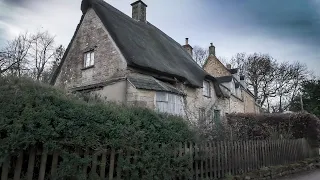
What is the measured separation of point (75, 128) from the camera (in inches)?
187

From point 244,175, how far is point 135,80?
278 inches

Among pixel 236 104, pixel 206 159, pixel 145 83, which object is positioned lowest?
pixel 206 159

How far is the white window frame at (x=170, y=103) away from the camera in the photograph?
13336 mm

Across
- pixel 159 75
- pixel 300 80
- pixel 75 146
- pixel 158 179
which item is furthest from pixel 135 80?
pixel 300 80

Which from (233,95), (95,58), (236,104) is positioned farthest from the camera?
(236,104)

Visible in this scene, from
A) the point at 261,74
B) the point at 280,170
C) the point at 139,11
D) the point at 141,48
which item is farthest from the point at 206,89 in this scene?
the point at 261,74

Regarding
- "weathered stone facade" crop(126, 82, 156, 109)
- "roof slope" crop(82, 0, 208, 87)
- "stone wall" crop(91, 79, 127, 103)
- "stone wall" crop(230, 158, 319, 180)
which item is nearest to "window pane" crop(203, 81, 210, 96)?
"roof slope" crop(82, 0, 208, 87)

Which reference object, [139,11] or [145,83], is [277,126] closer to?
[145,83]

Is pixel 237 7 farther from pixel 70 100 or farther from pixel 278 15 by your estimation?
pixel 70 100

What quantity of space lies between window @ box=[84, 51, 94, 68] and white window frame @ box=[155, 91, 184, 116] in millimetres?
5259

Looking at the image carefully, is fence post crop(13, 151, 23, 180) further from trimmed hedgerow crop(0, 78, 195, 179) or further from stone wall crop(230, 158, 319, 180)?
stone wall crop(230, 158, 319, 180)

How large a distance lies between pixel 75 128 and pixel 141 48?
447 inches

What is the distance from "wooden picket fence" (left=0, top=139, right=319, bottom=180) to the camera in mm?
4281

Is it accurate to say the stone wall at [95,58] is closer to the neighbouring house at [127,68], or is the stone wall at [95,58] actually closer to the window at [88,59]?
the neighbouring house at [127,68]
